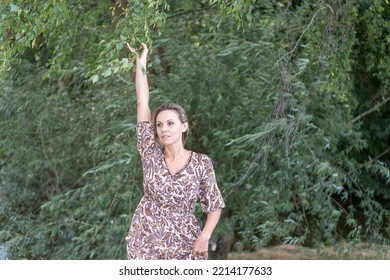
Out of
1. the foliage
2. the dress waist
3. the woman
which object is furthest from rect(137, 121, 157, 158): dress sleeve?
the foliage

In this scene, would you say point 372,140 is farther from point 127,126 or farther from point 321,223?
point 127,126

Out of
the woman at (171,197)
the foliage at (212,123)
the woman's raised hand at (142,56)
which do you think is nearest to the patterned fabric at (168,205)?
the woman at (171,197)

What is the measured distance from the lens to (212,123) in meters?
6.77

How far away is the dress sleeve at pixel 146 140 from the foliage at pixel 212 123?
6.92ft

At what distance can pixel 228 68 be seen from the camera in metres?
6.77

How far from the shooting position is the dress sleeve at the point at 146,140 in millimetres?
3600

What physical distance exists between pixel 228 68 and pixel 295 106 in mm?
752

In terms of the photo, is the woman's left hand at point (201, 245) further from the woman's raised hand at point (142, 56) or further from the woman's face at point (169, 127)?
the woman's raised hand at point (142, 56)

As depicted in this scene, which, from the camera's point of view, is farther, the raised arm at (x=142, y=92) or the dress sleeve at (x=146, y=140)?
the raised arm at (x=142, y=92)

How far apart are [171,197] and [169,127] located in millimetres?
266

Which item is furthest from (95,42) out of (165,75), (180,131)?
(180,131)

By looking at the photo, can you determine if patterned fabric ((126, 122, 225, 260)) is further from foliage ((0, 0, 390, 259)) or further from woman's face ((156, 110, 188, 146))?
foliage ((0, 0, 390, 259))

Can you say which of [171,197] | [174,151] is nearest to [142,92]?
[174,151]

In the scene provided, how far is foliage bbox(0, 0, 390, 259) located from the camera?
624 centimetres
